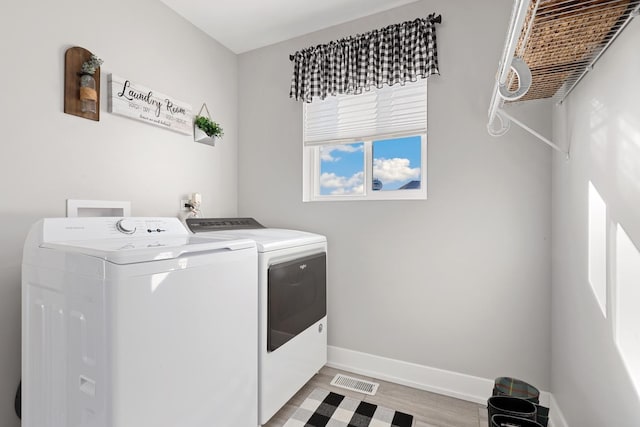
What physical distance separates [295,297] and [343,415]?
0.71 meters

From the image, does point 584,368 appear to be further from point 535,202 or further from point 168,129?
point 168,129

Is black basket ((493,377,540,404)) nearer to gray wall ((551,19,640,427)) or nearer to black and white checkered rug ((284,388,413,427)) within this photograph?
gray wall ((551,19,640,427))

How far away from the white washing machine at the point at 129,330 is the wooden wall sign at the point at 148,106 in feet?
2.64

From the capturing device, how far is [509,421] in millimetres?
1312

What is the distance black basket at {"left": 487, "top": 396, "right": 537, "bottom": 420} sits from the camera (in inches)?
53.6

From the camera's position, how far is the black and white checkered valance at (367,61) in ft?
6.66

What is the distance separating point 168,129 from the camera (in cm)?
221

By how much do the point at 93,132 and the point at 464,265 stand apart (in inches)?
91.9

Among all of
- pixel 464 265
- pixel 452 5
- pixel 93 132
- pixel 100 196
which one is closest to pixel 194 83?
pixel 93 132

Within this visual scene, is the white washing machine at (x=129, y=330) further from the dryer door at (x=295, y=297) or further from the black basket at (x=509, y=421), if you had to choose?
the black basket at (x=509, y=421)

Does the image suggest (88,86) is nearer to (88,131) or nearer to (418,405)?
(88,131)

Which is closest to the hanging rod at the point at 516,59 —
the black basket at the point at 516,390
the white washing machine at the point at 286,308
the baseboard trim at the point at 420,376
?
the white washing machine at the point at 286,308

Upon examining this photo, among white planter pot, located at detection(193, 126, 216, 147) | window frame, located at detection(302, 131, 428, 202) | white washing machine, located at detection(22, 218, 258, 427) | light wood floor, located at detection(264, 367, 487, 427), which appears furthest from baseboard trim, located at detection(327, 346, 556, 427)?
white planter pot, located at detection(193, 126, 216, 147)

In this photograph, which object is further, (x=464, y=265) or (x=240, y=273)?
(x=464, y=265)
